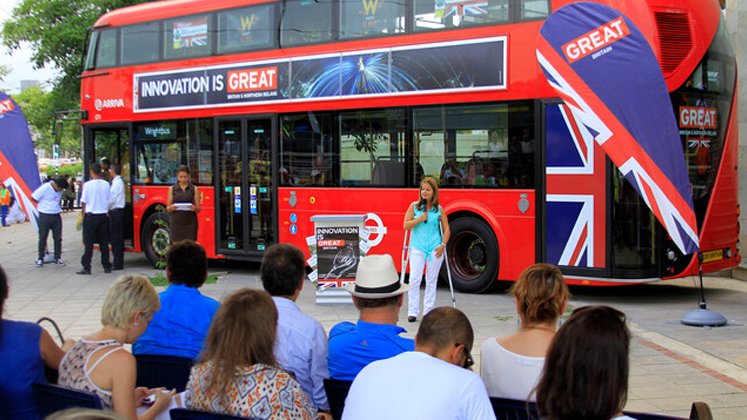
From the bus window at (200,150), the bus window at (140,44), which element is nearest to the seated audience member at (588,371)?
the bus window at (200,150)

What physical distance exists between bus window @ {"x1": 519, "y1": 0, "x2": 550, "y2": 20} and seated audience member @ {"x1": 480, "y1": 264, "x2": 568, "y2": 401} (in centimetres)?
747

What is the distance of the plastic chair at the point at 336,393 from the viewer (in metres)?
4.12

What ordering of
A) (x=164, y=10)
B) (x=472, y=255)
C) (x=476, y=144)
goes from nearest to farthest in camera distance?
(x=476, y=144), (x=472, y=255), (x=164, y=10)

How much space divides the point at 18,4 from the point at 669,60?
19.7 metres

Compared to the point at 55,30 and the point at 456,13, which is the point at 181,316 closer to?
the point at 456,13

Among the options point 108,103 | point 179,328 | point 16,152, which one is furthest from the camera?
point 108,103

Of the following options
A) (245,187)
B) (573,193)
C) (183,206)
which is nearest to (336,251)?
(573,193)

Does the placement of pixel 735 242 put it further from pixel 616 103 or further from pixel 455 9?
pixel 455 9

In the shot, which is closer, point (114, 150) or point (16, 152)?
point (16, 152)

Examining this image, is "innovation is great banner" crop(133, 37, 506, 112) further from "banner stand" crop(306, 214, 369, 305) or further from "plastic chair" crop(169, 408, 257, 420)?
"plastic chair" crop(169, 408, 257, 420)

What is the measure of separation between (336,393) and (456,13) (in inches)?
336

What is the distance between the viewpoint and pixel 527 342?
3.98 m

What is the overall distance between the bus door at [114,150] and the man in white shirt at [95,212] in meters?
1.49

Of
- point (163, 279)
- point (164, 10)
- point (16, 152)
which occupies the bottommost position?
point (163, 279)
